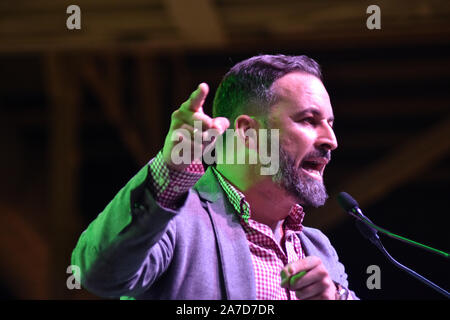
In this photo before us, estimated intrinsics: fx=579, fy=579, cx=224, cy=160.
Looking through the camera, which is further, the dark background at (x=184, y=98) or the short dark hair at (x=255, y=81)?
the dark background at (x=184, y=98)

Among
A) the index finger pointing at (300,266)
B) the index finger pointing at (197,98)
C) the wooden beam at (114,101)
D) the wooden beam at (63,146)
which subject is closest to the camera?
the index finger pointing at (197,98)

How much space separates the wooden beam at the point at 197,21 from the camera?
2779 millimetres

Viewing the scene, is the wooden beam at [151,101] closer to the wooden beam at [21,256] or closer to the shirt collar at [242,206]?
the wooden beam at [21,256]

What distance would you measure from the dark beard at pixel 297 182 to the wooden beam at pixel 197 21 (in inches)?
64.5

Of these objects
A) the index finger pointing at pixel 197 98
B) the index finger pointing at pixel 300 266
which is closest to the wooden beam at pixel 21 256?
the index finger pointing at pixel 300 266

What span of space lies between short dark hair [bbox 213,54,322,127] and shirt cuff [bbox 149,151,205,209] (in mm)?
482

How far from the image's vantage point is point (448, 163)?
5.34m

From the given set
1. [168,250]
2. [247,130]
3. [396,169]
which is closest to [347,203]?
[247,130]

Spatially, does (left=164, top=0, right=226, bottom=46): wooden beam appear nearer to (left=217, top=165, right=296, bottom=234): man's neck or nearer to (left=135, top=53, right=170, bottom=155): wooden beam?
(left=135, top=53, right=170, bottom=155): wooden beam

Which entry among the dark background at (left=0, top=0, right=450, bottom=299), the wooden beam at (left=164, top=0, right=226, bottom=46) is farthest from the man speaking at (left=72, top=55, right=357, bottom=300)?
the dark background at (left=0, top=0, right=450, bottom=299)

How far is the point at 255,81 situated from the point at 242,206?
13.1 inches

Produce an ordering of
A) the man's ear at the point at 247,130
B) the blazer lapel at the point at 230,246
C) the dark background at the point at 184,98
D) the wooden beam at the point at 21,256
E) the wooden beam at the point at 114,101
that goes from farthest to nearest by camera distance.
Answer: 1. the wooden beam at the point at 21,256
2. the wooden beam at the point at 114,101
3. the dark background at the point at 184,98
4. the man's ear at the point at 247,130
5. the blazer lapel at the point at 230,246

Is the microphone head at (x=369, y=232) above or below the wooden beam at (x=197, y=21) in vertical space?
below
